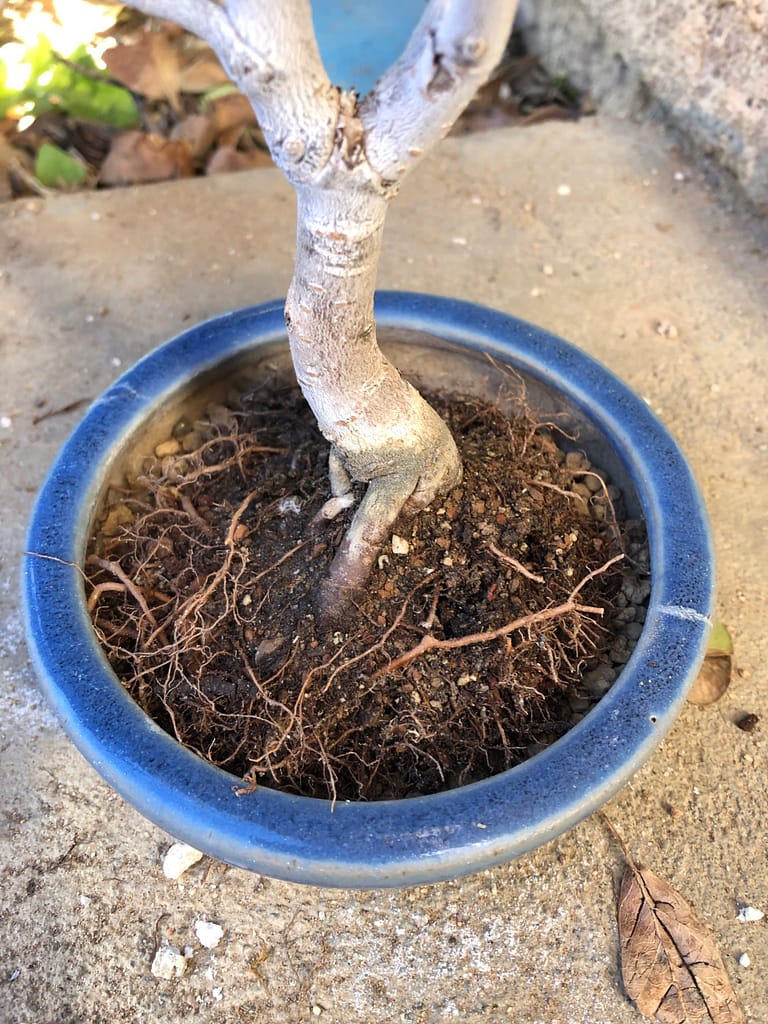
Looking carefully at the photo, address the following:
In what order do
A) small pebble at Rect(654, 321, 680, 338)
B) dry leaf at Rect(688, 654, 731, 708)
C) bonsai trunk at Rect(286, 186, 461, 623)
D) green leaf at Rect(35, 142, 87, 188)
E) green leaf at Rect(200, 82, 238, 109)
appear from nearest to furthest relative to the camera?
bonsai trunk at Rect(286, 186, 461, 623) < dry leaf at Rect(688, 654, 731, 708) < small pebble at Rect(654, 321, 680, 338) < green leaf at Rect(35, 142, 87, 188) < green leaf at Rect(200, 82, 238, 109)

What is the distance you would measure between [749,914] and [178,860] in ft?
2.58

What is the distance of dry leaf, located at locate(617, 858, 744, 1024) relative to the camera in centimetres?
107

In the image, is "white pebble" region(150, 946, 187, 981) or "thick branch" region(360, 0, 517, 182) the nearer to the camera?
"thick branch" region(360, 0, 517, 182)

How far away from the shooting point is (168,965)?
1104mm

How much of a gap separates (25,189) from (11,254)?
1.02ft

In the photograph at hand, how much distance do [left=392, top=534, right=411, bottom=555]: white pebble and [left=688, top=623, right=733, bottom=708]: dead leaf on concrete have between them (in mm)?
533

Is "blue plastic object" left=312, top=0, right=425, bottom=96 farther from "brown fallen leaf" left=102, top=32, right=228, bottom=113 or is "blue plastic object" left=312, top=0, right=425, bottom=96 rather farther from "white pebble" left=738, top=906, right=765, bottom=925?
"white pebble" left=738, top=906, right=765, bottom=925

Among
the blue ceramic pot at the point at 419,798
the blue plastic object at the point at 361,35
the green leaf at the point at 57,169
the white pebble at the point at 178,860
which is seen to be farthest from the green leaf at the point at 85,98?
the white pebble at the point at 178,860

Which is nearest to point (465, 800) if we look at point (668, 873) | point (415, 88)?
point (668, 873)

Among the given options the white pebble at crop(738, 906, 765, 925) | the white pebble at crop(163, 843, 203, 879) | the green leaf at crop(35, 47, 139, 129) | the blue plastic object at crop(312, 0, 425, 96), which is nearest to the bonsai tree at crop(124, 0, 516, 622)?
the white pebble at crop(163, 843, 203, 879)

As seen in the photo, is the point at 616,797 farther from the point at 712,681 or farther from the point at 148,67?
the point at 148,67

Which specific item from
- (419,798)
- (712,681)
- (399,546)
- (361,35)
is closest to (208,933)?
(419,798)

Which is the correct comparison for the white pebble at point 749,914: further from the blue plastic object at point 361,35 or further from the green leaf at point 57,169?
the blue plastic object at point 361,35

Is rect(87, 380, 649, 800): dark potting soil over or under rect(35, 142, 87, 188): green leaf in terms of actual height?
over
